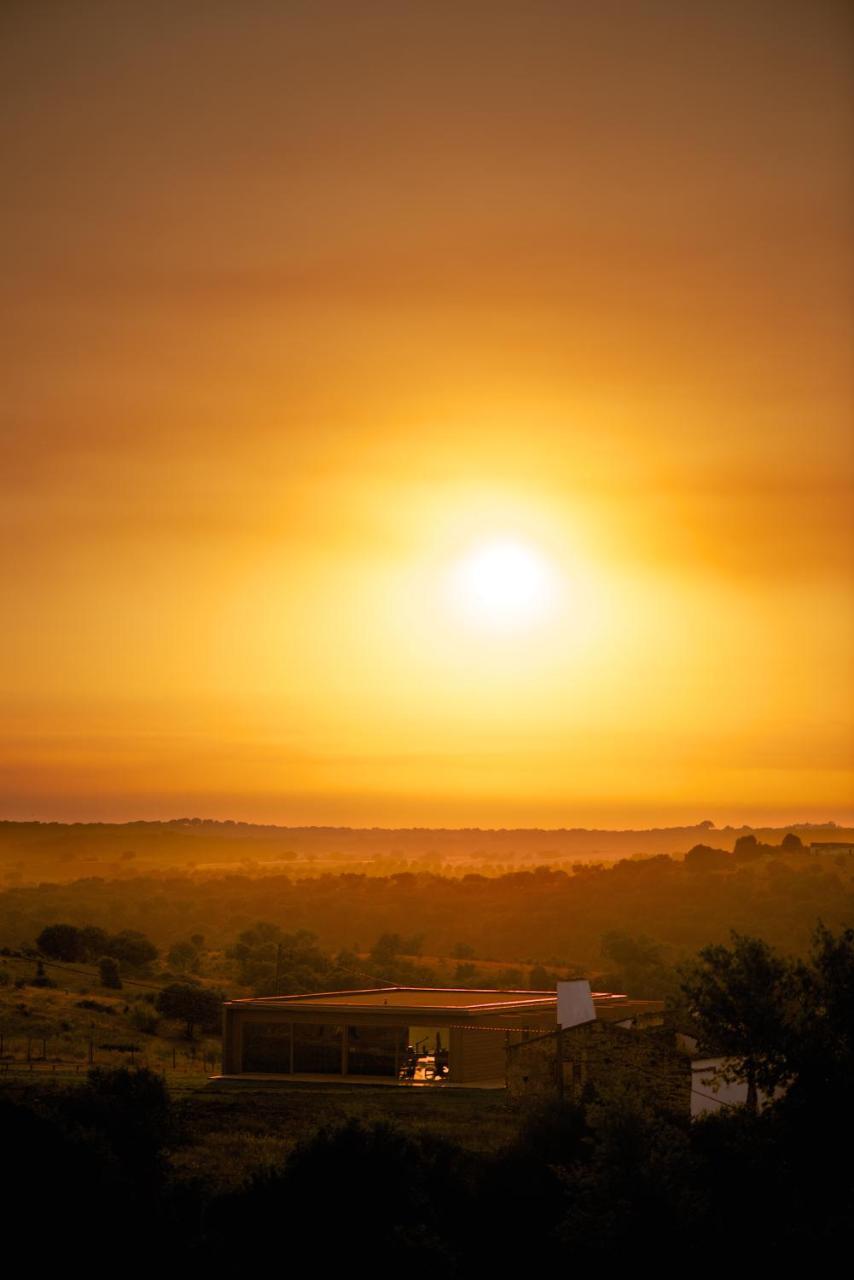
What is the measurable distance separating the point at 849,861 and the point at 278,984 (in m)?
92.4

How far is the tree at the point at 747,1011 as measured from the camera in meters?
30.7

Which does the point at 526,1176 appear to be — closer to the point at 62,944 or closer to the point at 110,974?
the point at 110,974

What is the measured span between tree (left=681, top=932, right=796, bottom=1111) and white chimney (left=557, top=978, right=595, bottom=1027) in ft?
21.7

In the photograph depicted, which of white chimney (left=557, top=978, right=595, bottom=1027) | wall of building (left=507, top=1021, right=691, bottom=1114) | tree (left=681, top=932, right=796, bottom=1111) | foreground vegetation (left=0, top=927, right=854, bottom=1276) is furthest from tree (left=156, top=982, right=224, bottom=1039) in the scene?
tree (left=681, top=932, right=796, bottom=1111)

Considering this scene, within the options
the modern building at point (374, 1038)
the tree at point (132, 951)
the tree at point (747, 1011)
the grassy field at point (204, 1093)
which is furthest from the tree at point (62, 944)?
the tree at point (747, 1011)

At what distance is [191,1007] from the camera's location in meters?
71.6

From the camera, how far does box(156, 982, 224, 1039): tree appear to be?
7100 cm

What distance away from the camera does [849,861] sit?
519ft

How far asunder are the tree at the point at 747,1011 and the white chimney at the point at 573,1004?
6605 millimetres

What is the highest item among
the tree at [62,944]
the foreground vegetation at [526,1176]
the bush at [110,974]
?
the foreground vegetation at [526,1176]

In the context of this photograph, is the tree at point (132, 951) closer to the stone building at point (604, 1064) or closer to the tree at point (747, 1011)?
the stone building at point (604, 1064)

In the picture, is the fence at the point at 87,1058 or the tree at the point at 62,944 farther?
the tree at the point at 62,944

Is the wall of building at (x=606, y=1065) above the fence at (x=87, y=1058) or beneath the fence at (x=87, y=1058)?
above

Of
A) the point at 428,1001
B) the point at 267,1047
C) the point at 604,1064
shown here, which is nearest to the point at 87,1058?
the point at 267,1047
